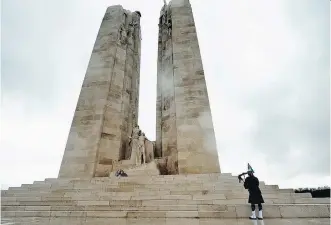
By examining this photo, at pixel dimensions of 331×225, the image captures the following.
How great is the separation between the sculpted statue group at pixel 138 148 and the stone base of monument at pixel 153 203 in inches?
125

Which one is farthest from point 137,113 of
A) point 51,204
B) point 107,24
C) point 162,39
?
point 51,204

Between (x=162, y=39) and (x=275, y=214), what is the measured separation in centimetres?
1548

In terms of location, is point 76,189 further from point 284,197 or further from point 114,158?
point 284,197

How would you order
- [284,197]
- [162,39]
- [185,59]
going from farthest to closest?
1. [162,39]
2. [185,59]
3. [284,197]

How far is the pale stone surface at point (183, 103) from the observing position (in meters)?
11.8

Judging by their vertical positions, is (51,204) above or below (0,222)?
above

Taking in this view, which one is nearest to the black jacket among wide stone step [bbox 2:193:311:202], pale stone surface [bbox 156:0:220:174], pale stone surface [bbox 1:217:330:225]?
→ pale stone surface [bbox 1:217:330:225]

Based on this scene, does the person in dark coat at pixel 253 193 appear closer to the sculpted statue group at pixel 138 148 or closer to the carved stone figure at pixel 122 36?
the sculpted statue group at pixel 138 148

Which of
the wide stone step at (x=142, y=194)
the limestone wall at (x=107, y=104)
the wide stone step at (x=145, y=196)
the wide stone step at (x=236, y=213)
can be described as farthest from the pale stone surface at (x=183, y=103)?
the wide stone step at (x=236, y=213)

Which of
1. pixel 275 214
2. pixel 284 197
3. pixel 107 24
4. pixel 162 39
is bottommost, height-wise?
pixel 275 214

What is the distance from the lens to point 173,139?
43.2 feet

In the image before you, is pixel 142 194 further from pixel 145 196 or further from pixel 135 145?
pixel 135 145

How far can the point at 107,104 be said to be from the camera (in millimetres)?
14234

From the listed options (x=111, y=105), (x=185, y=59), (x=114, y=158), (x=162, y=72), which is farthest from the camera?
(x=162, y=72)
